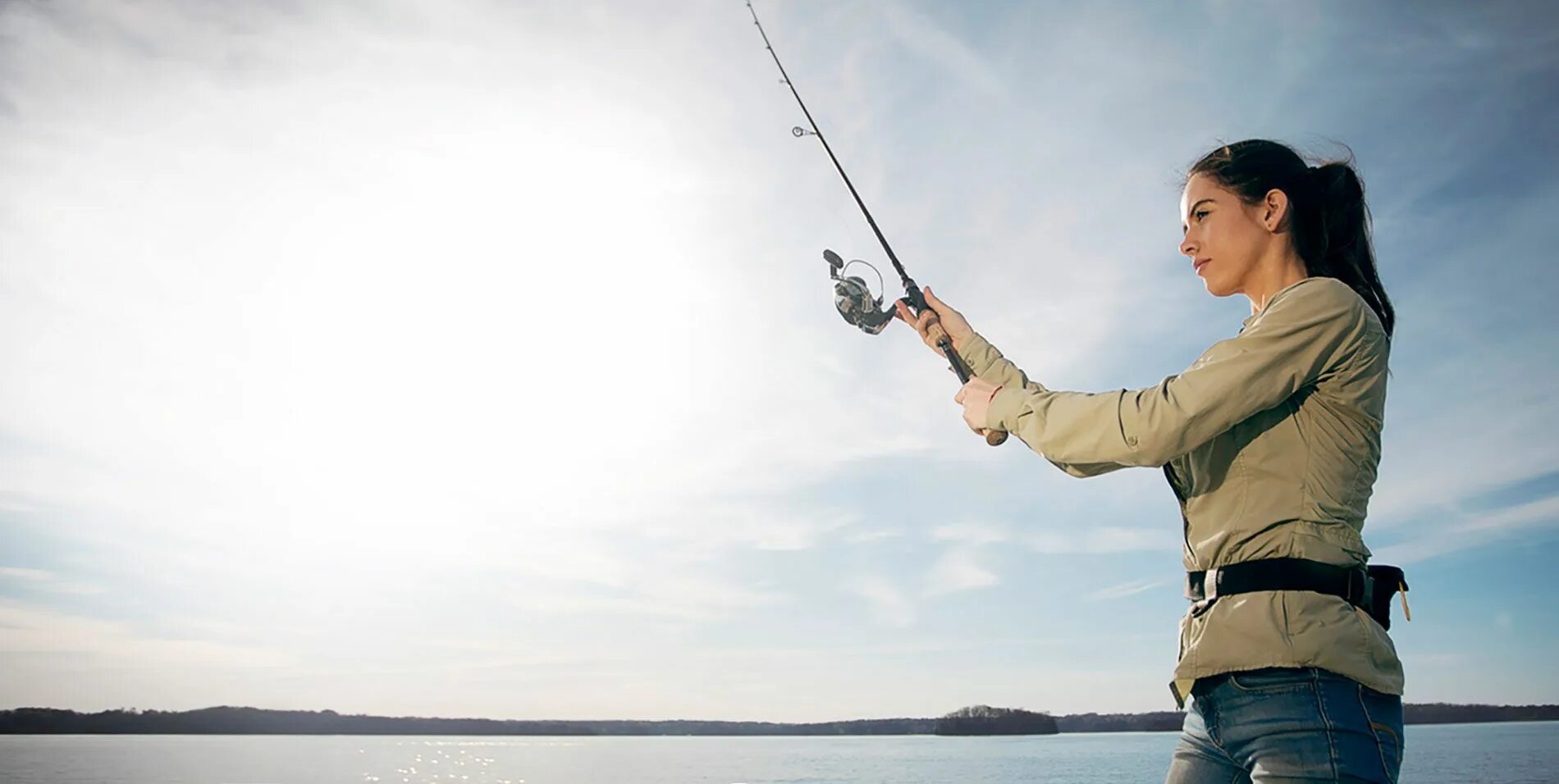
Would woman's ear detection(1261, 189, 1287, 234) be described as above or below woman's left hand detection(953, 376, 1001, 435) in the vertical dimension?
above

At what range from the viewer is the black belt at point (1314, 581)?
67.9 inches

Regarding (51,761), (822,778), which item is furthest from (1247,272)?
(51,761)

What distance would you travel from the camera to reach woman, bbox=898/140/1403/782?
168cm

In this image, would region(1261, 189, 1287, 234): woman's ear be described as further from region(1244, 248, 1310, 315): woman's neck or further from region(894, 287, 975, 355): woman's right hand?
region(894, 287, 975, 355): woman's right hand

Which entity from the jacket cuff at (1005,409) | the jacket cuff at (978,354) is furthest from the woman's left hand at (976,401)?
the jacket cuff at (978,354)

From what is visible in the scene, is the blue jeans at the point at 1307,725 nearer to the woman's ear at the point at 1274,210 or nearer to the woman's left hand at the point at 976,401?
the woman's left hand at the point at 976,401

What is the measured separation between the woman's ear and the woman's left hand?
0.65 meters

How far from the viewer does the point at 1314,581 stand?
172cm

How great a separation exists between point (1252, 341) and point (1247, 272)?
1.34 feet

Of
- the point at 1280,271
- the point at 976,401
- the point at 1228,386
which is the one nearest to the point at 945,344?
the point at 976,401

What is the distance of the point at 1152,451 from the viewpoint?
182 cm

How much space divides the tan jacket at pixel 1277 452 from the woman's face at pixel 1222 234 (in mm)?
262

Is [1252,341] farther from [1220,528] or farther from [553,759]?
[553,759]

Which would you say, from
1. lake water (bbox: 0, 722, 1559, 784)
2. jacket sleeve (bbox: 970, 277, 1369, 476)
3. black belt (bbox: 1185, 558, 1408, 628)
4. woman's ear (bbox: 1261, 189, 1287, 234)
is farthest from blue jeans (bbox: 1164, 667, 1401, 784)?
lake water (bbox: 0, 722, 1559, 784)
